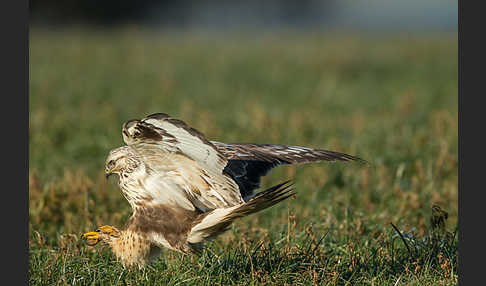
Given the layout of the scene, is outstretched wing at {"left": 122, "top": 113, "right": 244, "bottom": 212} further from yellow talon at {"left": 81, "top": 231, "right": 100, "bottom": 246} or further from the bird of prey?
yellow talon at {"left": 81, "top": 231, "right": 100, "bottom": 246}

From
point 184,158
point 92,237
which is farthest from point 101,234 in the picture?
point 184,158

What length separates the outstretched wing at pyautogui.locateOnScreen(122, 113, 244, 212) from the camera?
3.37 m

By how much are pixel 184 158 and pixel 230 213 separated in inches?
17.1

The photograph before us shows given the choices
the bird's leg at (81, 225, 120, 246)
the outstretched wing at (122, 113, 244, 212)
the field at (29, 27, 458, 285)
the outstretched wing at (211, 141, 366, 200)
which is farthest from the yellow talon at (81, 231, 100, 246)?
the outstretched wing at (211, 141, 366, 200)

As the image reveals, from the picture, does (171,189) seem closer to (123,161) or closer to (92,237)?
(123,161)

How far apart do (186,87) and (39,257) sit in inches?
284

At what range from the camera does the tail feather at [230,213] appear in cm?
330

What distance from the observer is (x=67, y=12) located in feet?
75.0

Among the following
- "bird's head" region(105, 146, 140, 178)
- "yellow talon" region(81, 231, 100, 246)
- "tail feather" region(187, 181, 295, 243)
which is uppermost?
"bird's head" region(105, 146, 140, 178)

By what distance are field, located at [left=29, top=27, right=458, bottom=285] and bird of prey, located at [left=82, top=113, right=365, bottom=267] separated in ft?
0.62

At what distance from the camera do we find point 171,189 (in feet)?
11.9

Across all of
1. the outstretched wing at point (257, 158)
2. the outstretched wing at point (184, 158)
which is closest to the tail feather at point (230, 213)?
the outstretched wing at point (184, 158)

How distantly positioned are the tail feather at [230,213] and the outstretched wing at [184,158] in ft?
0.55

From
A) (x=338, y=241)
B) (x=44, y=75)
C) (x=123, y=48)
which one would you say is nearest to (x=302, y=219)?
(x=338, y=241)
